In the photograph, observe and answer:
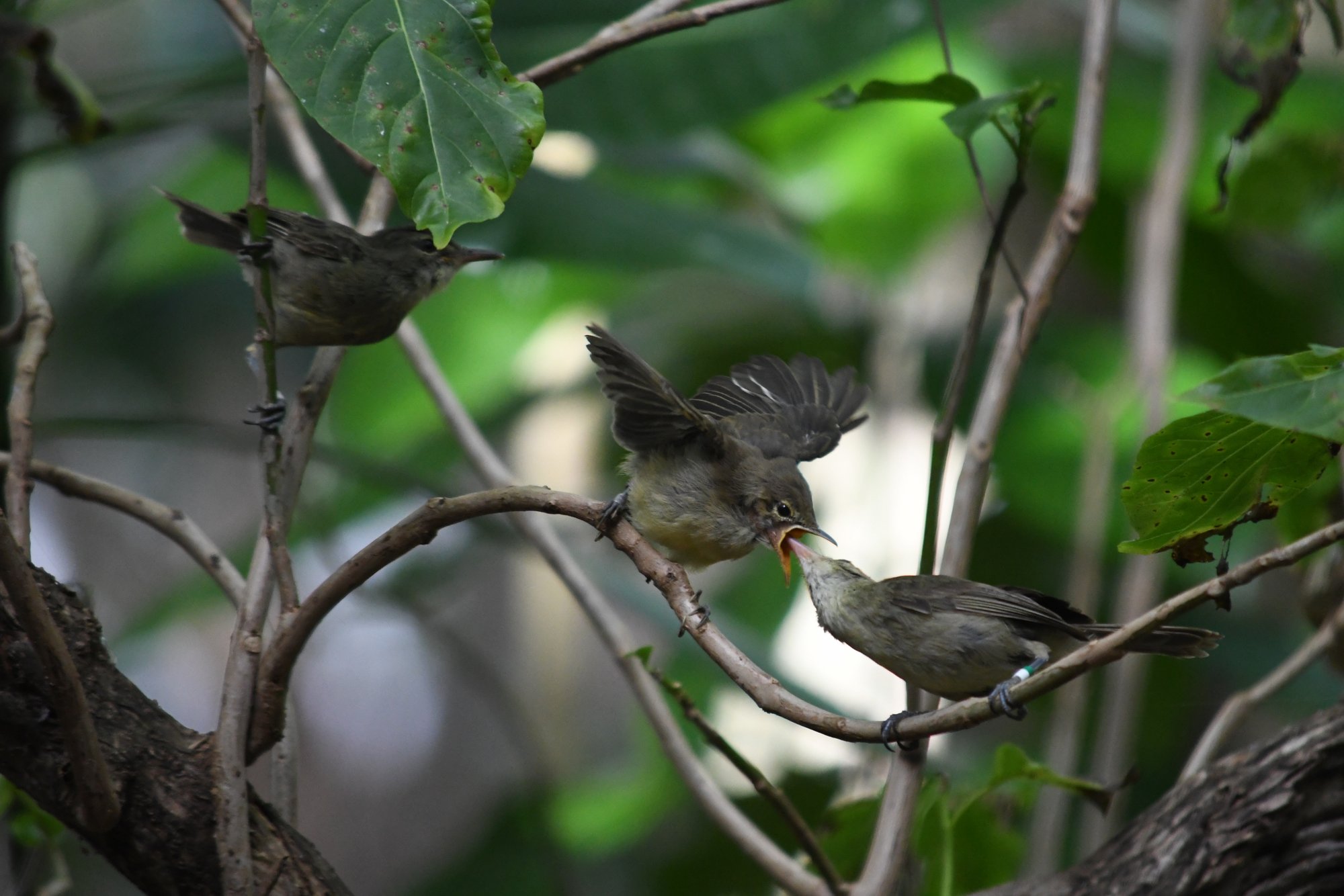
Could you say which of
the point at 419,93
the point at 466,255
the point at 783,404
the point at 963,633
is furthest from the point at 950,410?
the point at 466,255

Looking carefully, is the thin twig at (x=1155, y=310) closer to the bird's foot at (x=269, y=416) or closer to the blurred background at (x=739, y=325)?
the blurred background at (x=739, y=325)

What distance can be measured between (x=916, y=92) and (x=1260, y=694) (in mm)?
1411

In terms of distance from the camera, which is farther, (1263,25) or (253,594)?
(1263,25)

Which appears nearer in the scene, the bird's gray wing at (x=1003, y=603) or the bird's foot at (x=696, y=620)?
the bird's foot at (x=696, y=620)

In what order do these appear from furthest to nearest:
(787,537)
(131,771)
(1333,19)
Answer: (787,537) → (1333,19) → (131,771)

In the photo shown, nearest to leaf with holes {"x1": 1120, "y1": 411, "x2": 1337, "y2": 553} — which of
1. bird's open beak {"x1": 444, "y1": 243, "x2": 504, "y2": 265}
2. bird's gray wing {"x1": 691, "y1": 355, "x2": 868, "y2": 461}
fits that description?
bird's gray wing {"x1": 691, "y1": 355, "x2": 868, "y2": 461}

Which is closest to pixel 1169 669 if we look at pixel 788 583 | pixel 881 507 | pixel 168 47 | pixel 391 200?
Result: pixel 881 507

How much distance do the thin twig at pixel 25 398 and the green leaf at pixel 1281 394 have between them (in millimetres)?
1637

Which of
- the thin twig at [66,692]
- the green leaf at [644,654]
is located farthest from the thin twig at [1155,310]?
the thin twig at [66,692]

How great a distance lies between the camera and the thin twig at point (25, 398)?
6.24 ft

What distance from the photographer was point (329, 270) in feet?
8.52

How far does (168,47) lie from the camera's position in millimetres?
4492

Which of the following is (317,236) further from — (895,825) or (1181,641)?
(1181,641)

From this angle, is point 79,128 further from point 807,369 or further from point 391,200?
point 807,369
